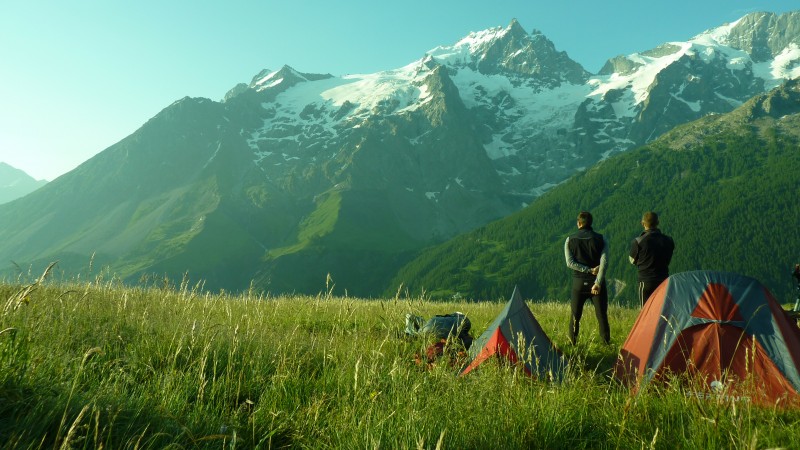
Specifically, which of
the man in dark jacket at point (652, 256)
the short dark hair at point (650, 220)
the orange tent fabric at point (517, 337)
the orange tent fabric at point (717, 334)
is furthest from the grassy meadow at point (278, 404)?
the short dark hair at point (650, 220)

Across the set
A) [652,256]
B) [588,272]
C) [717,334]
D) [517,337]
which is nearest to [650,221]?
[652,256]

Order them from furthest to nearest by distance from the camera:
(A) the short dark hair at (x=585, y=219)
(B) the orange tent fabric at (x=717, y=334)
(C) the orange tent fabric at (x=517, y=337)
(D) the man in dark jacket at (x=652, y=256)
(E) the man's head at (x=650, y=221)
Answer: (A) the short dark hair at (x=585, y=219)
(E) the man's head at (x=650, y=221)
(D) the man in dark jacket at (x=652, y=256)
(C) the orange tent fabric at (x=517, y=337)
(B) the orange tent fabric at (x=717, y=334)

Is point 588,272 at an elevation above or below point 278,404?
above

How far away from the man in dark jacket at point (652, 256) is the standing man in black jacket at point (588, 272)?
847 mm

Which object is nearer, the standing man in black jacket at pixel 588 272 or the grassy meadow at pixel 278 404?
the grassy meadow at pixel 278 404

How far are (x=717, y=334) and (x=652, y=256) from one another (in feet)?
11.2

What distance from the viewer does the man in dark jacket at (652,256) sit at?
1138 centimetres

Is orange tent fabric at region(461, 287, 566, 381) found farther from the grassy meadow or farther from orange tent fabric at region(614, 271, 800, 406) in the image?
the grassy meadow

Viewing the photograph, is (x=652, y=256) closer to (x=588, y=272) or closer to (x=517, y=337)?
(x=588, y=272)

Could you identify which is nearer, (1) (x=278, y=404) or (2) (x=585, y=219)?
(1) (x=278, y=404)

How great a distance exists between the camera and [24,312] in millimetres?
A: 5457

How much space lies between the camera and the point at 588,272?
1144 centimetres

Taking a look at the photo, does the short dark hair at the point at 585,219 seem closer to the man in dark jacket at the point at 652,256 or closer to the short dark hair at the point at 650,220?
the man in dark jacket at the point at 652,256

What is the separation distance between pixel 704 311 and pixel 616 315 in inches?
273
